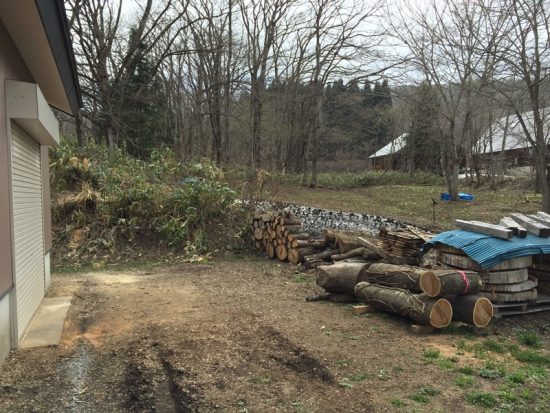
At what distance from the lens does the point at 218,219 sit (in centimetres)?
1209

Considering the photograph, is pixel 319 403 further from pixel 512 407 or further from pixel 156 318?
pixel 156 318

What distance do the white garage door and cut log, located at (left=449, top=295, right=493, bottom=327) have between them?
463 cm

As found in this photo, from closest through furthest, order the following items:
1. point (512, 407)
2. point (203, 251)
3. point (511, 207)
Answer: point (512, 407) → point (203, 251) → point (511, 207)

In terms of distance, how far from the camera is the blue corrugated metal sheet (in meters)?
5.88

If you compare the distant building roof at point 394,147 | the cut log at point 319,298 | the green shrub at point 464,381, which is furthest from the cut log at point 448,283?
the distant building roof at point 394,147

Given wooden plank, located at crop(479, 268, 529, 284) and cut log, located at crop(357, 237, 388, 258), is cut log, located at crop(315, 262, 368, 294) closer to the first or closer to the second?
wooden plank, located at crop(479, 268, 529, 284)

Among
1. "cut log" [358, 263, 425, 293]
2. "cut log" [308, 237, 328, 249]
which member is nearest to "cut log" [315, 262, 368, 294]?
"cut log" [358, 263, 425, 293]

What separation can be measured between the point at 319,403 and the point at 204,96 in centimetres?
2412

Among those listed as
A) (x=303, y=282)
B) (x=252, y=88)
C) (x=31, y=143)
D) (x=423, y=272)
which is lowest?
(x=303, y=282)

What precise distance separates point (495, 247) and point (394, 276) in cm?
123

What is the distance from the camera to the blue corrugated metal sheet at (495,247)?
588 cm

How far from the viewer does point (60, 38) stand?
15.6 ft

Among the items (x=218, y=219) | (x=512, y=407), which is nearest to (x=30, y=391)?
(x=512, y=407)

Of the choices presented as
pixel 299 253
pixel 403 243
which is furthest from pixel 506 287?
pixel 299 253
